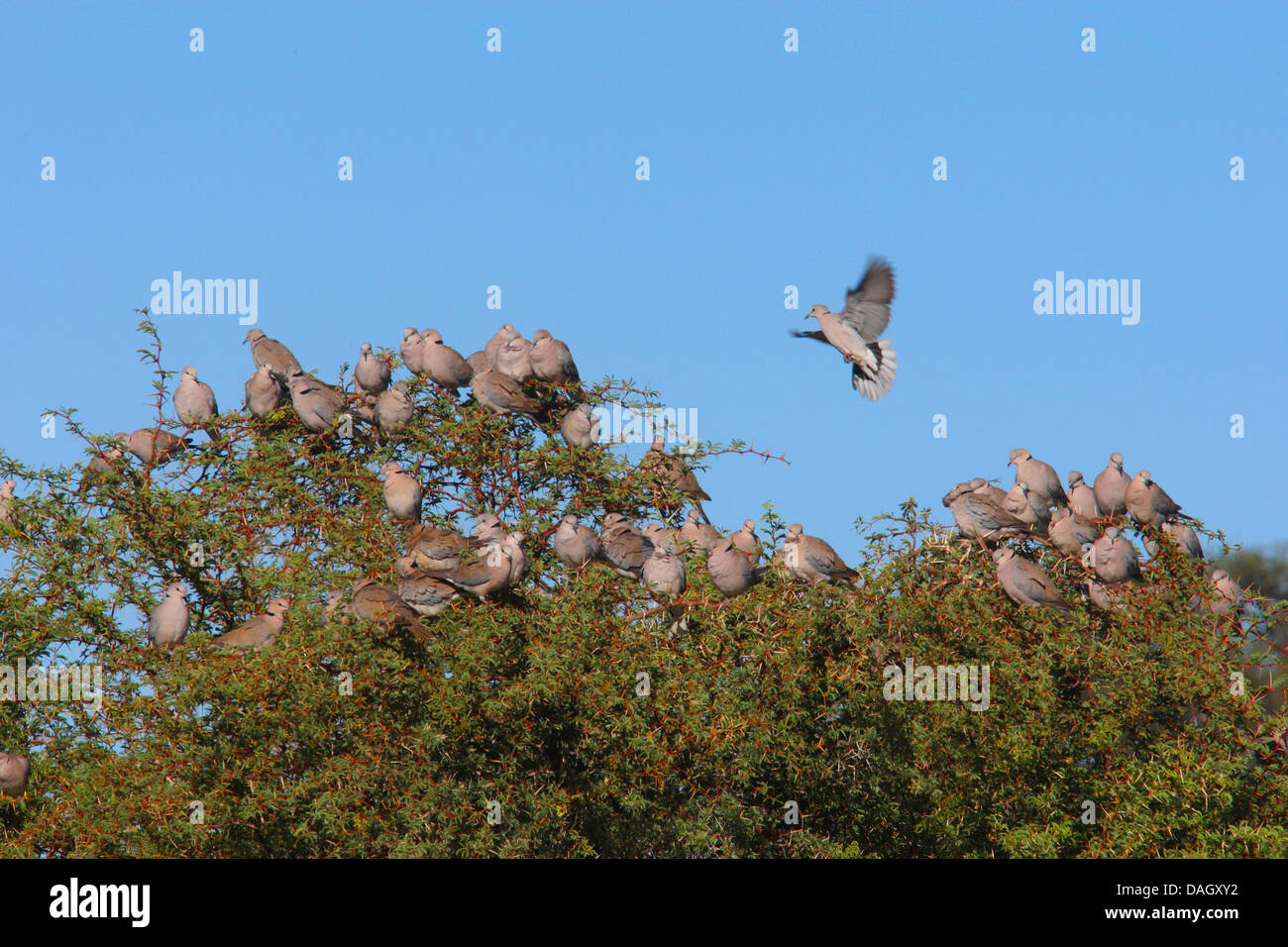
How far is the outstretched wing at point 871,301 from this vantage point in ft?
45.8

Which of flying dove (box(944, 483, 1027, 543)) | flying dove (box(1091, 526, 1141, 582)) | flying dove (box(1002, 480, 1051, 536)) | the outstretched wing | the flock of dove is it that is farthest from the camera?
the outstretched wing

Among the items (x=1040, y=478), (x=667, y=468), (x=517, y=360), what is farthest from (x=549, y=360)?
(x=1040, y=478)

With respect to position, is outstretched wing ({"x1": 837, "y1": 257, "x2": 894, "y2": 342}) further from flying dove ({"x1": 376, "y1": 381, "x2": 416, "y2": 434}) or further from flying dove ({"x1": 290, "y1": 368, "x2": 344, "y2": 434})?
flying dove ({"x1": 290, "y1": 368, "x2": 344, "y2": 434})

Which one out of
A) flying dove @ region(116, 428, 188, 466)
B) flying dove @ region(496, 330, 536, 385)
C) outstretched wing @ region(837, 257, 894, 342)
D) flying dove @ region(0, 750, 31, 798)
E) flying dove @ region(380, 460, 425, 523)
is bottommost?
flying dove @ region(0, 750, 31, 798)

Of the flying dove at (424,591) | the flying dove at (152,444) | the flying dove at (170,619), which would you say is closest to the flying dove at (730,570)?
the flying dove at (424,591)

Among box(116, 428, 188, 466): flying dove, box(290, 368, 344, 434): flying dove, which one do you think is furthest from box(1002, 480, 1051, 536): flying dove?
box(116, 428, 188, 466): flying dove

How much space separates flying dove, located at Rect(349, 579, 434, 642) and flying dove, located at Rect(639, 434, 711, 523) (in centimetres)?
391

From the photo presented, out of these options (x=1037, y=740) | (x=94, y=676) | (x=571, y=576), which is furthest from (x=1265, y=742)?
(x=94, y=676)

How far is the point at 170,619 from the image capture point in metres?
10.2

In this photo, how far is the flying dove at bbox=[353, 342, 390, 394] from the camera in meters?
13.1

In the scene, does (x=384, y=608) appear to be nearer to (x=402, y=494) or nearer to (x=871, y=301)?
(x=402, y=494)

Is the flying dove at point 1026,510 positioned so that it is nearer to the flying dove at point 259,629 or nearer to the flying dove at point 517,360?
the flying dove at point 517,360

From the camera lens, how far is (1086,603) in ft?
35.0
